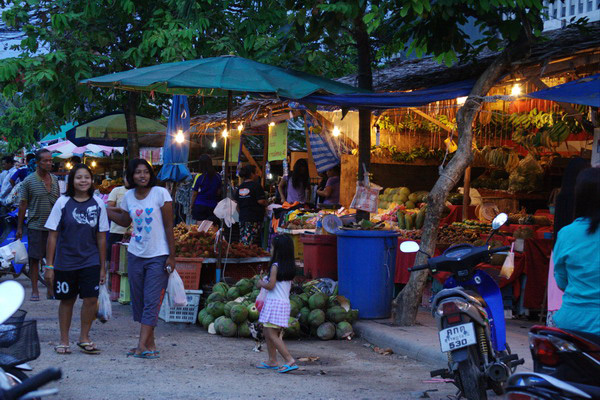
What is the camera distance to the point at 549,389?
359 centimetres

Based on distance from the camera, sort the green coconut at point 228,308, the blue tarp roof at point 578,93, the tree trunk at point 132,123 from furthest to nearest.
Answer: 1. the tree trunk at point 132,123
2. the green coconut at point 228,308
3. the blue tarp roof at point 578,93

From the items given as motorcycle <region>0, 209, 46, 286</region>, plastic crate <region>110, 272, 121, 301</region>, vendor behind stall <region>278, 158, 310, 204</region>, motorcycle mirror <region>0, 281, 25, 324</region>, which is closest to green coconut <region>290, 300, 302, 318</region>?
plastic crate <region>110, 272, 121, 301</region>

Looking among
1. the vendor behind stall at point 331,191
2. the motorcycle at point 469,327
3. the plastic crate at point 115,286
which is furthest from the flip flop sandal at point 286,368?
the vendor behind stall at point 331,191

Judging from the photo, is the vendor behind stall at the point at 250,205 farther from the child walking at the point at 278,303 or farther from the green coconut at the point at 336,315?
the child walking at the point at 278,303

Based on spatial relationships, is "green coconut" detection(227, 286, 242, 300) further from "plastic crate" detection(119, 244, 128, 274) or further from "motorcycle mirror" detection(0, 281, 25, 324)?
"motorcycle mirror" detection(0, 281, 25, 324)

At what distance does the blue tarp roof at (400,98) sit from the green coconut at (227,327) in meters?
2.97

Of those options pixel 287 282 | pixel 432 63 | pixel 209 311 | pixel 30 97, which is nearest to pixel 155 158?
pixel 30 97

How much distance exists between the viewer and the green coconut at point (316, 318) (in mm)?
8930

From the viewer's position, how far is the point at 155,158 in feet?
65.9

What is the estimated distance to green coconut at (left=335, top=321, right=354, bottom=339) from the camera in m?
8.95

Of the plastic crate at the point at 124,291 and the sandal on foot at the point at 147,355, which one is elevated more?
the plastic crate at the point at 124,291

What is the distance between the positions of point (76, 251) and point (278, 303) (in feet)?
6.76

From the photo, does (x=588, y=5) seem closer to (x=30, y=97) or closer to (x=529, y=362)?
(x=30, y=97)

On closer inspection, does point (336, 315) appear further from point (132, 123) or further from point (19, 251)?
point (132, 123)
